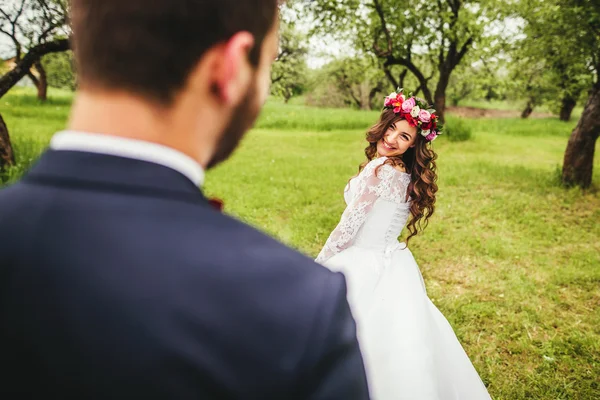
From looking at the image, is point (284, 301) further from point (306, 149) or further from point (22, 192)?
point (306, 149)

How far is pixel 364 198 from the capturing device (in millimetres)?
3158

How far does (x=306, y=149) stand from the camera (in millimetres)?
14016

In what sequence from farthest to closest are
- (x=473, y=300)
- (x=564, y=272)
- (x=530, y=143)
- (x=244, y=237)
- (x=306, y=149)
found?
(x=530, y=143), (x=306, y=149), (x=564, y=272), (x=473, y=300), (x=244, y=237)

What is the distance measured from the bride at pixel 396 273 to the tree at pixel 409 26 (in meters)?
11.1

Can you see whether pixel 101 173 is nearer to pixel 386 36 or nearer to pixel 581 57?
pixel 581 57

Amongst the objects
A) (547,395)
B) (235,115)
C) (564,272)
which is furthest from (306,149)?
(235,115)

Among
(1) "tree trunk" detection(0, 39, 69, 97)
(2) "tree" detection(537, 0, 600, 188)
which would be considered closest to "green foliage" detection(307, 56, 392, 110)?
(2) "tree" detection(537, 0, 600, 188)

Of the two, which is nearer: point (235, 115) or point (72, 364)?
point (72, 364)

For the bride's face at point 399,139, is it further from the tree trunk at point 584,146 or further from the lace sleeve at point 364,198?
the tree trunk at point 584,146

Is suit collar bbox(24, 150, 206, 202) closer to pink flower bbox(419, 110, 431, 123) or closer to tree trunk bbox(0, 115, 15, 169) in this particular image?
pink flower bbox(419, 110, 431, 123)

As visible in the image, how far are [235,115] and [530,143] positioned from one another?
62.1ft

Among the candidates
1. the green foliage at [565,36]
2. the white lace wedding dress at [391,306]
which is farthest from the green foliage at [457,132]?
the white lace wedding dress at [391,306]

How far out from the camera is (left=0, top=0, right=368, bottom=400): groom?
24.0 inches

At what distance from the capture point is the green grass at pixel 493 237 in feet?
13.2
